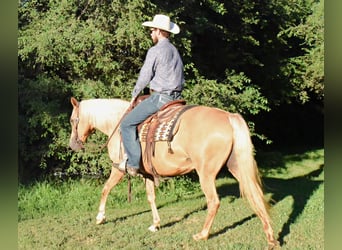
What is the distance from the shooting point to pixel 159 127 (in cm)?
546

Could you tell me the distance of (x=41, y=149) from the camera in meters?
9.96

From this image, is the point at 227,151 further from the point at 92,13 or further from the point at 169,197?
the point at 92,13

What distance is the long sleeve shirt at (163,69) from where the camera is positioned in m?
5.61

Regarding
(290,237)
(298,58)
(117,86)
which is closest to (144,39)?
(117,86)

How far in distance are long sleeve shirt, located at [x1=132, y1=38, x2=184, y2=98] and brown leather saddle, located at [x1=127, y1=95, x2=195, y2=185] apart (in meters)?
0.26

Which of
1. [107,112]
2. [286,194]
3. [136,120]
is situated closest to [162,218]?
[107,112]

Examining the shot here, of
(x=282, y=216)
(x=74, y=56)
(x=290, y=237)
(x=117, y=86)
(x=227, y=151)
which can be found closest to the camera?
(x=227, y=151)

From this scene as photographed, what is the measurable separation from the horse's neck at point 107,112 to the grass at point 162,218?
1.48 metres

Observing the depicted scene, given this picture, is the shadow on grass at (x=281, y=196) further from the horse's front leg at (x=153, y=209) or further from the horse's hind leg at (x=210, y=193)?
the horse's hind leg at (x=210, y=193)

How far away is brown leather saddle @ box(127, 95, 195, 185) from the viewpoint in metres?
5.36

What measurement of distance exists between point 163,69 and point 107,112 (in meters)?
1.29

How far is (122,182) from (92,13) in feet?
12.8

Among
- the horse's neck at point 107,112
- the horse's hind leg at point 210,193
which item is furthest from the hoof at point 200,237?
the horse's neck at point 107,112

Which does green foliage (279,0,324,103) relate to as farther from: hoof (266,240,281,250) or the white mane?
hoof (266,240,281,250)
